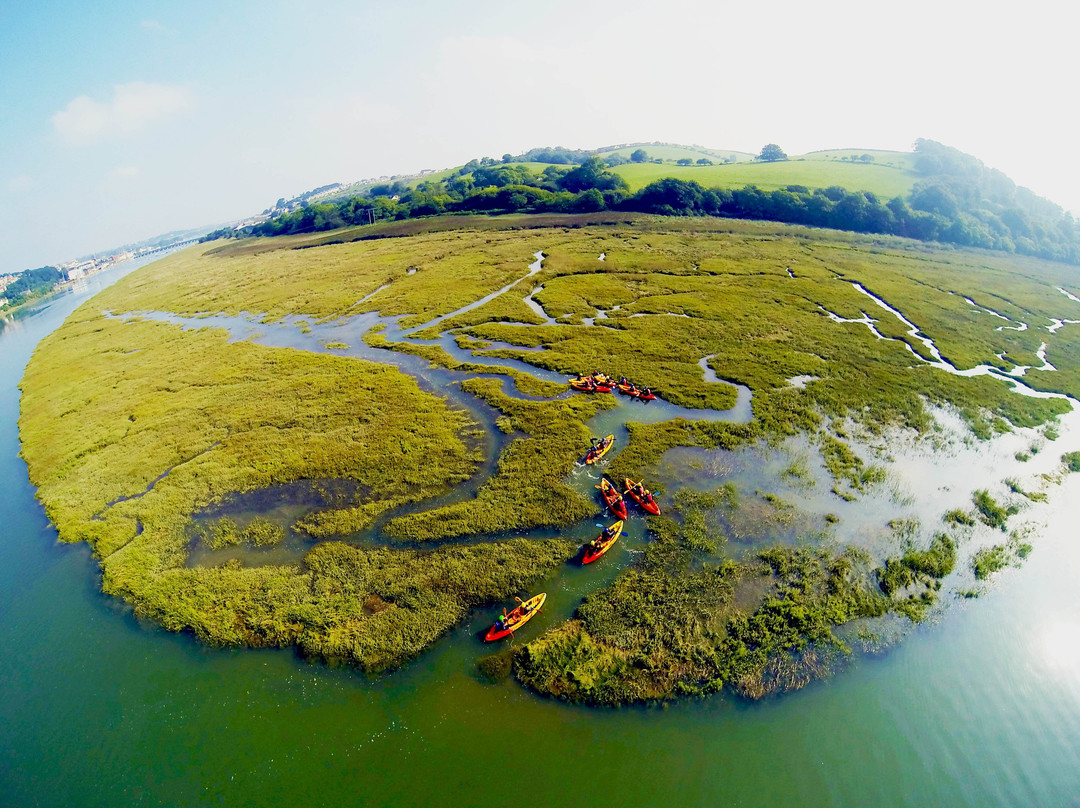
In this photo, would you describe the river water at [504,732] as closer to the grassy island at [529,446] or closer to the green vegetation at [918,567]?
the grassy island at [529,446]

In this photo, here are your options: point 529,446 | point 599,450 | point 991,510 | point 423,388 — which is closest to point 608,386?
point 599,450

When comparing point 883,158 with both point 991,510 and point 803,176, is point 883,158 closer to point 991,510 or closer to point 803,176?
point 803,176

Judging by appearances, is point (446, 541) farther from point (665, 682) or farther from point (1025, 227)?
point (1025, 227)

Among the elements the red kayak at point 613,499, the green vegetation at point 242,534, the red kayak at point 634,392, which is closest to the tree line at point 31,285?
the green vegetation at point 242,534

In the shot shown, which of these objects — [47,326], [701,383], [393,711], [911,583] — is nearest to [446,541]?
[393,711]

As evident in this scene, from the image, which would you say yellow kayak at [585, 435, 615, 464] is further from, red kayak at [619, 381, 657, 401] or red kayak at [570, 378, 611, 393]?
red kayak at [570, 378, 611, 393]
